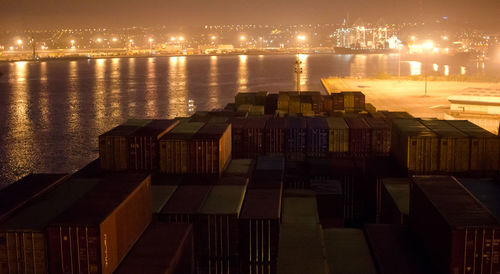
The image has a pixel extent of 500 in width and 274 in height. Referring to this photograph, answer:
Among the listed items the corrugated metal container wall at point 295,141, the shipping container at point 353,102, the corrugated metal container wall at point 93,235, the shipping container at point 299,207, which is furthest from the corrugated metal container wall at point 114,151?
the shipping container at point 353,102

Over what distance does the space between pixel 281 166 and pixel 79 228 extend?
11.6 m

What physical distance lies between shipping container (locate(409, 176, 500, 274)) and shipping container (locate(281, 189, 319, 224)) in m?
3.49

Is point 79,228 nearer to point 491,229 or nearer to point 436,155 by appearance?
point 491,229

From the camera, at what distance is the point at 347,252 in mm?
13398

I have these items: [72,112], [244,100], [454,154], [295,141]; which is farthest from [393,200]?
[72,112]

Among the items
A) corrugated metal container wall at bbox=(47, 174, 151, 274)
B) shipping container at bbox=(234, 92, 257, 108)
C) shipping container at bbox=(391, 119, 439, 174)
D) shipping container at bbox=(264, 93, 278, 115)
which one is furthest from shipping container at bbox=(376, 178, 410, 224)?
shipping container at bbox=(234, 92, 257, 108)

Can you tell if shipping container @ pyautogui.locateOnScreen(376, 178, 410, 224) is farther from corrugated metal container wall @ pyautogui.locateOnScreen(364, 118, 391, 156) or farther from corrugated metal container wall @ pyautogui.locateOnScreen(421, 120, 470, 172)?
corrugated metal container wall @ pyautogui.locateOnScreen(364, 118, 391, 156)

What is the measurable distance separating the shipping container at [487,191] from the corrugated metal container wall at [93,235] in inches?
378

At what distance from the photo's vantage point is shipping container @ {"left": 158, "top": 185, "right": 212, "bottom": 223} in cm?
1484

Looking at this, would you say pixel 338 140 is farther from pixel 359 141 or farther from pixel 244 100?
pixel 244 100

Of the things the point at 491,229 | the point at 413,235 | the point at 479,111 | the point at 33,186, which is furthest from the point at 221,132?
the point at 479,111

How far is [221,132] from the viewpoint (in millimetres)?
20656

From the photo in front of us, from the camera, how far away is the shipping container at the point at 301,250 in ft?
38.2

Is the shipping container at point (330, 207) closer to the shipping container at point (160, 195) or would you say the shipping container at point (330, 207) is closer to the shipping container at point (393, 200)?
the shipping container at point (393, 200)
